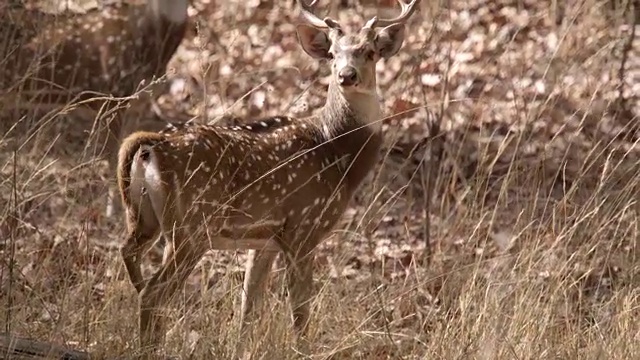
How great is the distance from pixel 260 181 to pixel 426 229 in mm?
2050

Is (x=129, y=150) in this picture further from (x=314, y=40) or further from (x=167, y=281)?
(x=314, y=40)

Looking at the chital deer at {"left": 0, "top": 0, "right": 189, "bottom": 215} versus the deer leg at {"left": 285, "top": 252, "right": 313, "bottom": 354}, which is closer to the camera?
the deer leg at {"left": 285, "top": 252, "right": 313, "bottom": 354}

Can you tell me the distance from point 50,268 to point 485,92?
539 cm

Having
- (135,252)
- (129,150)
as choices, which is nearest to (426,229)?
(135,252)

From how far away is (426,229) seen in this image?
7871mm

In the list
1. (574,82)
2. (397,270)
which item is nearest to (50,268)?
(397,270)

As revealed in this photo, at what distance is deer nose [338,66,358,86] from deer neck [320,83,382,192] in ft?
0.80

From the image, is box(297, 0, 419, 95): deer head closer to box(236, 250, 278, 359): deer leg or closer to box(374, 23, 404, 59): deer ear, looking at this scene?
box(374, 23, 404, 59): deer ear

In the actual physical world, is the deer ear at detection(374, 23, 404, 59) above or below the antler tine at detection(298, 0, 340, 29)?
below

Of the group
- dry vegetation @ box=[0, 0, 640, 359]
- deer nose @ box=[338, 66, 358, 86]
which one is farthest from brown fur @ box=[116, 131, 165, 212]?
deer nose @ box=[338, 66, 358, 86]

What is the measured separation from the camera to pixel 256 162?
6.03 m

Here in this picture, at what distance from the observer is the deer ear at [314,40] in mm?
6715

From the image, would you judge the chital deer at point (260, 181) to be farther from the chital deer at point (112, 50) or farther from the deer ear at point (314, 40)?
the chital deer at point (112, 50)

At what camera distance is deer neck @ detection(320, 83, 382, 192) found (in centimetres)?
666
